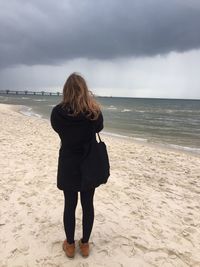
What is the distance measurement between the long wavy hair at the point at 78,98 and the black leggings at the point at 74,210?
91 cm

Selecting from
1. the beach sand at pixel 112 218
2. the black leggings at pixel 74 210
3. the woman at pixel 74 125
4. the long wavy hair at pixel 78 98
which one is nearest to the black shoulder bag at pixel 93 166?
the woman at pixel 74 125

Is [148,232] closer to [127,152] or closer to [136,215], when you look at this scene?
[136,215]

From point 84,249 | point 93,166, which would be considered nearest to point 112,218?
point 84,249

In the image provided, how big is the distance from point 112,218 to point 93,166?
5.83 ft

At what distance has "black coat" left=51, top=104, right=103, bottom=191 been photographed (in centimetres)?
318

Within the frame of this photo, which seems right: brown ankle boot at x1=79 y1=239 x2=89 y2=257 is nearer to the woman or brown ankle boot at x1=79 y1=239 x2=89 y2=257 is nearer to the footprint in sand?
the woman

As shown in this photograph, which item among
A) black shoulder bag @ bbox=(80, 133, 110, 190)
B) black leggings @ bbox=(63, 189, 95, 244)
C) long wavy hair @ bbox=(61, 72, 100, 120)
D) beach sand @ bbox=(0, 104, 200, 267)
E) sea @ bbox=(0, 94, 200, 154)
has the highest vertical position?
long wavy hair @ bbox=(61, 72, 100, 120)

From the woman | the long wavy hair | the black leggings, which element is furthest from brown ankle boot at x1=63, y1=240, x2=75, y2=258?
the long wavy hair

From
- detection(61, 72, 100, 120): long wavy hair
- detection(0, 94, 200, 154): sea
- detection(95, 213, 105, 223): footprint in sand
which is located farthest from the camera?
detection(0, 94, 200, 154): sea

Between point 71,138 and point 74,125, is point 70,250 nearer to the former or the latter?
point 71,138

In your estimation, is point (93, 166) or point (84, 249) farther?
point (84, 249)

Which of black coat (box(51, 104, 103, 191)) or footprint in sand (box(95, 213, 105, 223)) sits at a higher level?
black coat (box(51, 104, 103, 191))

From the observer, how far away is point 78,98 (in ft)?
10.3

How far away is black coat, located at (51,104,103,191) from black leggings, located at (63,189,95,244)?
0.16m
